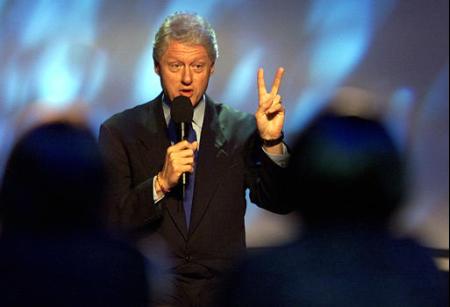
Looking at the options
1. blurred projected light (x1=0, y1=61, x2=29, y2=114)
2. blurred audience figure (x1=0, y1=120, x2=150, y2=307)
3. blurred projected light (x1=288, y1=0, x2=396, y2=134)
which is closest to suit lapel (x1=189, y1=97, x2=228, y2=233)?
blurred projected light (x1=288, y1=0, x2=396, y2=134)

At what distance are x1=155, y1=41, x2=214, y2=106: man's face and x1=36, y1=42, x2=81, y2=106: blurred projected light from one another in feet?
2.25

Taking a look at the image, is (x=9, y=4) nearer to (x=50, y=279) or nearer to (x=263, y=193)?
(x=263, y=193)

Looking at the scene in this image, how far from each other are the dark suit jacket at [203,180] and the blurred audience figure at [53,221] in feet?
2.86

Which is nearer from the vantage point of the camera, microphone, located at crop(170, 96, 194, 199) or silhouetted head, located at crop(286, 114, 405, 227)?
silhouetted head, located at crop(286, 114, 405, 227)

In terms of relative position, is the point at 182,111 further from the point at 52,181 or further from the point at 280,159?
the point at 52,181

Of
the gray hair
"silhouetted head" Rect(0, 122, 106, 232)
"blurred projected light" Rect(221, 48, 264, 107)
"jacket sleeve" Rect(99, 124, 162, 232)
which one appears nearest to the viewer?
"silhouetted head" Rect(0, 122, 106, 232)

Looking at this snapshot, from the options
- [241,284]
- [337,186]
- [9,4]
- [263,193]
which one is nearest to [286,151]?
[263,193]

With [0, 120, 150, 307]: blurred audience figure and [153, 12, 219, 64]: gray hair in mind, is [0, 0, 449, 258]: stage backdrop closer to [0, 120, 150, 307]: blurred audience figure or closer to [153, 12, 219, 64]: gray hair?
[153, 12, 219, 64]: gray hair

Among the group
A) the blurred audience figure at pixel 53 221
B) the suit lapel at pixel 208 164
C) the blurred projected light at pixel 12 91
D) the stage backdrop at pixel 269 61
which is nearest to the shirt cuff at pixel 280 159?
the suit lapel at pixel 208 164

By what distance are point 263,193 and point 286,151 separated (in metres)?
0.15

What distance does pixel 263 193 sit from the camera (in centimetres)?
244

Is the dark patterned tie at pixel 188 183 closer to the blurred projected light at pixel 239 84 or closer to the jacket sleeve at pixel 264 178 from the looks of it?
the jacket sleeve at pixel 264 178

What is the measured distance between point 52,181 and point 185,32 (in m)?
1.12

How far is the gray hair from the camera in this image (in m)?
2.41
